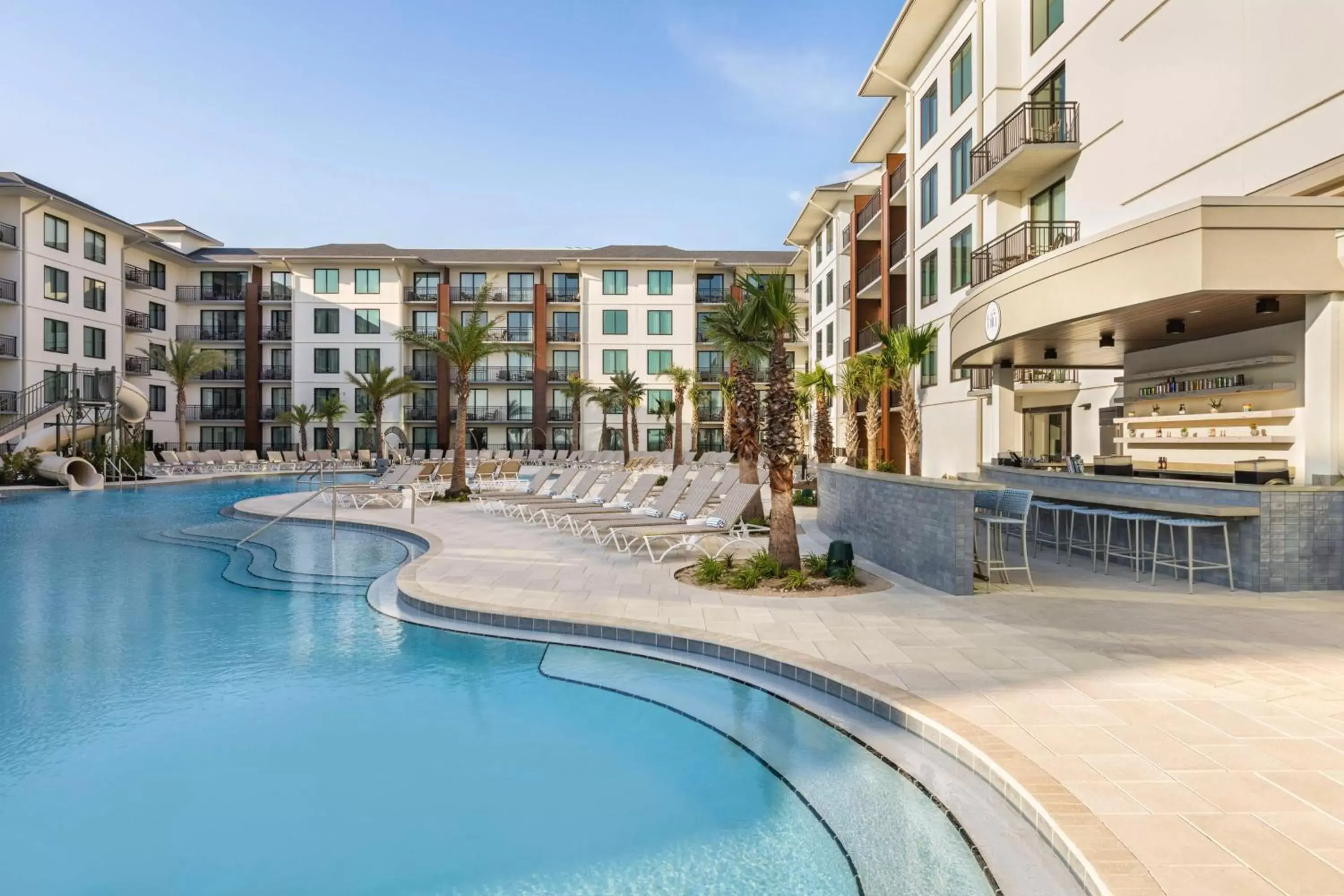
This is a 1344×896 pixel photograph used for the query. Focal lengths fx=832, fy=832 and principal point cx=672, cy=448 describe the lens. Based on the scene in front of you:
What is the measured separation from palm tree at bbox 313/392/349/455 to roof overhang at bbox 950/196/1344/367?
124 feet

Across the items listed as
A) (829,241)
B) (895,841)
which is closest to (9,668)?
(895,841)

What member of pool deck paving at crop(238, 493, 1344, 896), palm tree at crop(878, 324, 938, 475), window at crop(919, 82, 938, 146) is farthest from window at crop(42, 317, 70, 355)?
window at crop(919, 82, 938, 146)

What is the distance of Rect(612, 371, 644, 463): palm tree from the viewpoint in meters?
40.4

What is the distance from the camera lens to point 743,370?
512 inches

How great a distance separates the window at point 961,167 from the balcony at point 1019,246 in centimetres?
232

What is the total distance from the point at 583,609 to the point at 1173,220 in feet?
23.7

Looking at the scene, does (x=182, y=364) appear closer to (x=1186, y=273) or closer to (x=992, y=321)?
(x=992, y=321)

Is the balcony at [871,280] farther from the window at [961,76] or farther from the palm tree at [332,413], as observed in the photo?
the palm tree at [332,413]

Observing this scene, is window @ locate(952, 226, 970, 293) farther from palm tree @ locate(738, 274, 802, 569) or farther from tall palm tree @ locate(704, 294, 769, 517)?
palm tree @ locate(738, 274, 802, 569)

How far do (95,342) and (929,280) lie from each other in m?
34.4

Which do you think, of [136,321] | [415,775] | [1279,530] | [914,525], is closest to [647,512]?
[914,525]

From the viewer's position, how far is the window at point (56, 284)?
32.5 m

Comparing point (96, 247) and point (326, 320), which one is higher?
point (96, 247)

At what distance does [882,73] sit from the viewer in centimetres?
2375
